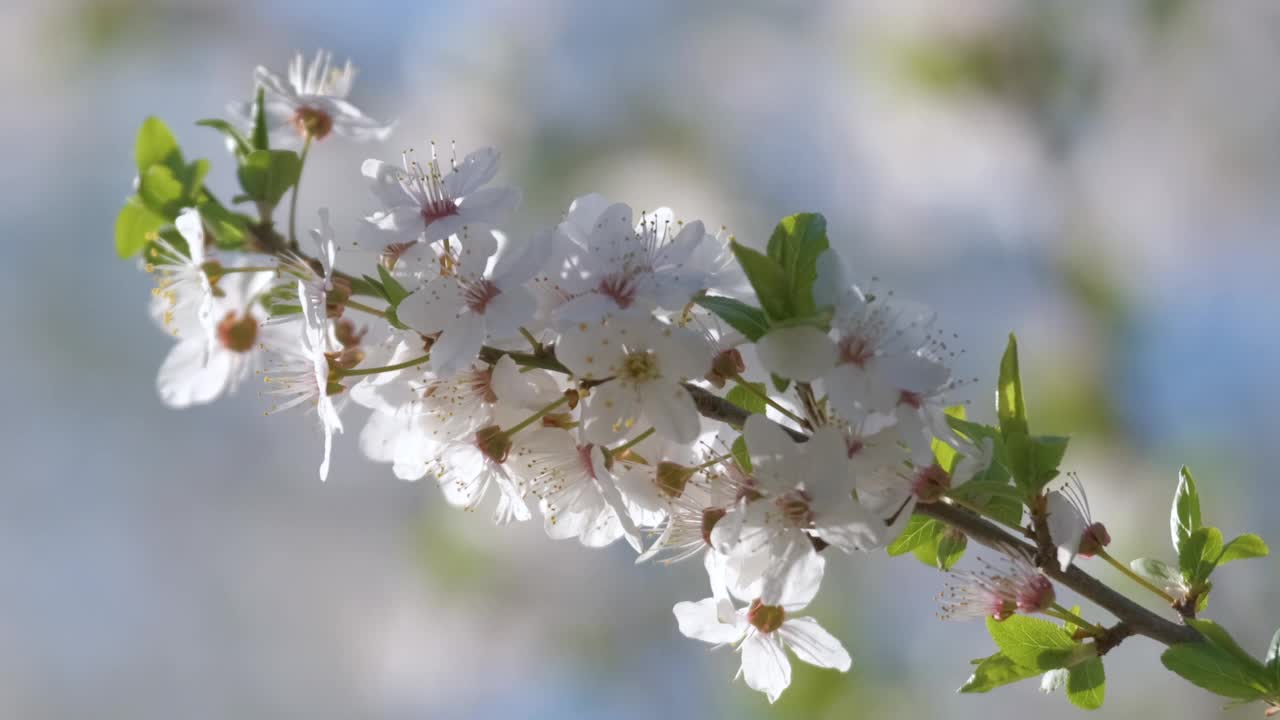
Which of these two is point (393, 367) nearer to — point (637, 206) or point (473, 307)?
point (473, 307)

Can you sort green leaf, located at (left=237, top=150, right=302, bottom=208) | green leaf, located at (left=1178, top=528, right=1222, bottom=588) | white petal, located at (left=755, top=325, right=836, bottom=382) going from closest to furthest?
white petal, located at (left=755, top=325, right=836, bottom=382)
green leaf, located at (left=1178, top=528, right=1222, bottom=588)
green leaf, located at (left=237, top=150, right=302, bottom=208)

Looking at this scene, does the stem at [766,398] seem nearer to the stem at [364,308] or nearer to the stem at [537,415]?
the stem at [537,415]

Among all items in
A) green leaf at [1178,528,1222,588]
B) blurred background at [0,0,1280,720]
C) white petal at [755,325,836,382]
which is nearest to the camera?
white petal at [755,325,836,382]

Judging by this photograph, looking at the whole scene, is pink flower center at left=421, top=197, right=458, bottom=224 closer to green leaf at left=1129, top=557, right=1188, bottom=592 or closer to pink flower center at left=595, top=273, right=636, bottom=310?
pink flower center at left=595, top=273, right=636, bottom=310

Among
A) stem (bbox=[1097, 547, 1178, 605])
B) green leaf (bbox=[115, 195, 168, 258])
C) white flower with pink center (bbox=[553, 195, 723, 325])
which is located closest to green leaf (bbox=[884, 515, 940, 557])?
stem (bbox=[1097, 547, 1178, 605])

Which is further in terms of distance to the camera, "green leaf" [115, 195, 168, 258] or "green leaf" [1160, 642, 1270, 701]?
"green leaf" [115, 195, 168, 258]

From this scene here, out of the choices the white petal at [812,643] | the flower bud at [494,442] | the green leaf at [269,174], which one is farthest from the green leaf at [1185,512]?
the green leaf at [269,174]

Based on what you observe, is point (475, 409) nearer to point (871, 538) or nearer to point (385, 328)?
point (385, 328)
